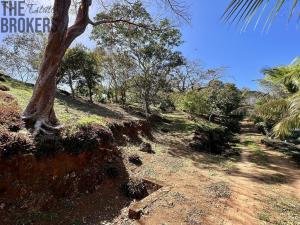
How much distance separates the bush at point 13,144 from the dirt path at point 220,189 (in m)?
3.47

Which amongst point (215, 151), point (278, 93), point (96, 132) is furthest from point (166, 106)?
point (96, 132)

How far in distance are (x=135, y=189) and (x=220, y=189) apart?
2963 millimetres

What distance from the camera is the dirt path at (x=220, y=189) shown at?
25.1 ft

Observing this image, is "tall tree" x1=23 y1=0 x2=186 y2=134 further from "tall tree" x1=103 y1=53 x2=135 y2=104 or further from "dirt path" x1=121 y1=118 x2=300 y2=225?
"tall tree" x1=103 y1=53 x2=135 y2=104

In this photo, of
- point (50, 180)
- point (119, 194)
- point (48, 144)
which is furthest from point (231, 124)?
point (50, 180)

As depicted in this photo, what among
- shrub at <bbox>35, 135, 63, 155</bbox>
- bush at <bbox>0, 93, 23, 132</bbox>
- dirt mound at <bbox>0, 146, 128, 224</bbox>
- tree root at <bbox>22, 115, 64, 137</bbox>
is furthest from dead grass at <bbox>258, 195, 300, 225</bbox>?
bush at <bbox>0, 93, 23, 132</bbox>

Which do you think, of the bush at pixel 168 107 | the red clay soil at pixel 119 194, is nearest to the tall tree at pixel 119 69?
the bush at pixel 168 107

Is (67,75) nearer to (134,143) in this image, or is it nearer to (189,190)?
(134,143)

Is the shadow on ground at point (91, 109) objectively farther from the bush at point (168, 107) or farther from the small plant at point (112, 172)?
the bush at point (168, 107)

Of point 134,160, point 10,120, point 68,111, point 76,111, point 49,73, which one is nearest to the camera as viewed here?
point 10,120

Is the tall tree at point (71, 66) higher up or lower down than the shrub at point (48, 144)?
higher up

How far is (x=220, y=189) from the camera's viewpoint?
9.83 m

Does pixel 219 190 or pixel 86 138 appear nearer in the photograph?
pixel 86 138

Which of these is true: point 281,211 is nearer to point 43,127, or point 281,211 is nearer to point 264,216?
point 264,216
